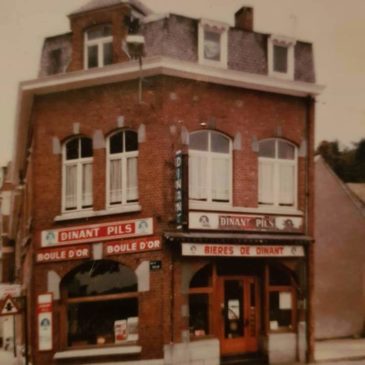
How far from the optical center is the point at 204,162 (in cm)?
1177

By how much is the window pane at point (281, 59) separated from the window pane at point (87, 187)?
13.0 feet

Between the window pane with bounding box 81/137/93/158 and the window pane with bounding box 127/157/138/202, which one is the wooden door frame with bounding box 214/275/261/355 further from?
the window pane with bounding box 81/137/93/158

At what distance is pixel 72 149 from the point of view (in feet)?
39.9

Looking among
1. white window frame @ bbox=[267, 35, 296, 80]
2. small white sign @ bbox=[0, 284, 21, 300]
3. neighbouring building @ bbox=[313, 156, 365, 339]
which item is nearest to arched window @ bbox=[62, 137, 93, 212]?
small white sign @ bbox=[0, 284, 21, 300]

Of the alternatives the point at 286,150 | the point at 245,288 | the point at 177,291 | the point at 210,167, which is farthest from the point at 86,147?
the point at 245,288

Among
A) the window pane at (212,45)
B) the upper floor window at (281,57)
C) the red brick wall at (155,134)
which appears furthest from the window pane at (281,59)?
the window pane at (212,45)

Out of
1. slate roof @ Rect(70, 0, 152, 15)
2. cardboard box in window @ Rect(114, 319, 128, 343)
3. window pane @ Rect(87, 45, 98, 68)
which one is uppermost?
slate roof @ Rect(70, 0, 152, 15)

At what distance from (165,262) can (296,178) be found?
10.3 feet

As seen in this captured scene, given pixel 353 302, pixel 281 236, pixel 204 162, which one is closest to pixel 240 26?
pixel 204 162

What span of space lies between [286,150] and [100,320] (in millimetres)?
4660

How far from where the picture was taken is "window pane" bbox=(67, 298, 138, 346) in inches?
454

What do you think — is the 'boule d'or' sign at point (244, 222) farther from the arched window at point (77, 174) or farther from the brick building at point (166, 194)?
the arched window at point (77, 174)

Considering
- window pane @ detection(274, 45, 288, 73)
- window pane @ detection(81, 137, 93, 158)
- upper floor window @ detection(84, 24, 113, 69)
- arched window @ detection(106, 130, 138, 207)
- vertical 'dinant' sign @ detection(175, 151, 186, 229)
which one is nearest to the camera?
vertical 'dinant' sign @ detection(175, 151, 186, 229)

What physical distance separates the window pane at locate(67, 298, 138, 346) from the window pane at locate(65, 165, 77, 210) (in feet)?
5.83
